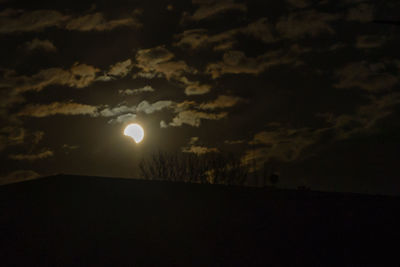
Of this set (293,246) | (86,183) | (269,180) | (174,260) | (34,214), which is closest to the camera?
(174,260)

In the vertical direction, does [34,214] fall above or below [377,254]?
above

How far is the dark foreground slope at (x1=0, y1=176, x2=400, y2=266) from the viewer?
31.6 ft

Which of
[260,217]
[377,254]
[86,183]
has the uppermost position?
[86,183]

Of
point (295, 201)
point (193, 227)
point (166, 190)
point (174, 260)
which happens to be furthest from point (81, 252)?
point (295, 201)

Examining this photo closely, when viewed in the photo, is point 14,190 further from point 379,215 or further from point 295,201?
point 379,215

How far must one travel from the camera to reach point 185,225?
35.8 feet

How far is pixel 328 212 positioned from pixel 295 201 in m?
0.95

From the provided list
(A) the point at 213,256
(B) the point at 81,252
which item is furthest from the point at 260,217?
(B) the point at 81,252

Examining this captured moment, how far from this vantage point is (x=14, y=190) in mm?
12906

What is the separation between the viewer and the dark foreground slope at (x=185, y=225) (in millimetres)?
9625

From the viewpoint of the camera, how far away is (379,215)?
12727mm

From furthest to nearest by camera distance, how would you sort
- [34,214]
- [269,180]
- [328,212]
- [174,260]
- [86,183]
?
[269,180] → [86,183] → [328,212] → [34,214] → [174,260]

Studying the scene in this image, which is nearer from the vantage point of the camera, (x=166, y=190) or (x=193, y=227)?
(x=193, y=227)

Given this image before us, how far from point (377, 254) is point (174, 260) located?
4653 millimetres
